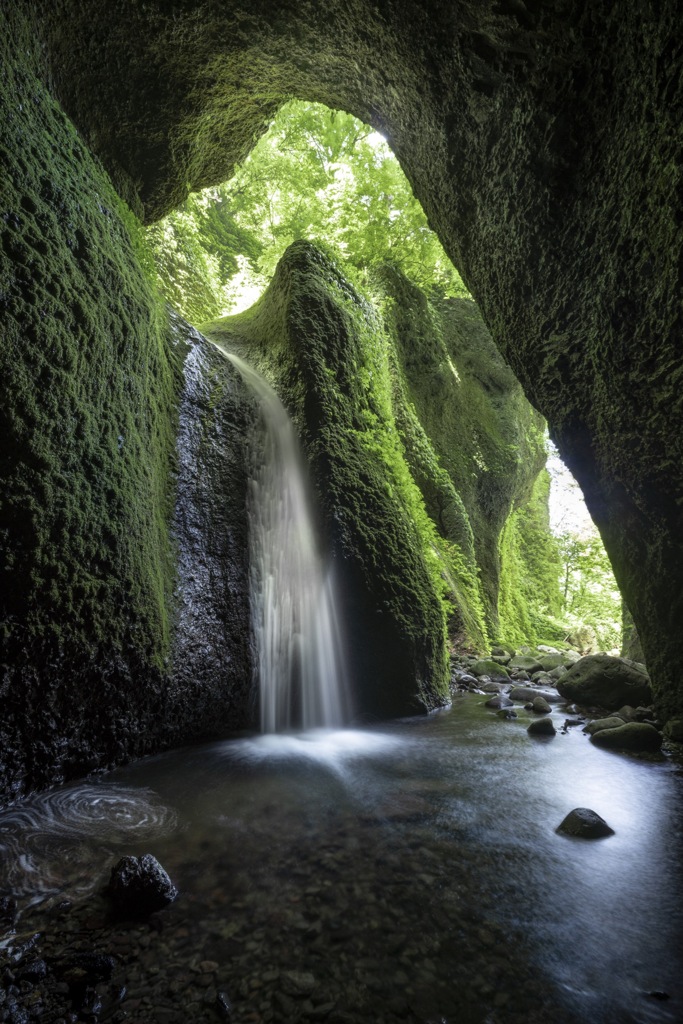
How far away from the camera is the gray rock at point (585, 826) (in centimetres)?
248

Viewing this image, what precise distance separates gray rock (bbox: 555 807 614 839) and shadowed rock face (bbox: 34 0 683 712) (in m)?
1.89

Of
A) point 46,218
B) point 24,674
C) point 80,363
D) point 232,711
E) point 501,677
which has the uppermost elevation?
point 46,218

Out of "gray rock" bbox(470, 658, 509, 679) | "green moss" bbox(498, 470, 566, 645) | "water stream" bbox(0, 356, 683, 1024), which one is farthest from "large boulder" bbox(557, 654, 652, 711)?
"green moss" bbox(498, 470, 566, 645)

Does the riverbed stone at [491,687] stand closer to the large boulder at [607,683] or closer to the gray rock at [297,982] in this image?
the large boulder at [607,683]

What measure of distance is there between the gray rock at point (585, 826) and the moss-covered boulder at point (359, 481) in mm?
2378

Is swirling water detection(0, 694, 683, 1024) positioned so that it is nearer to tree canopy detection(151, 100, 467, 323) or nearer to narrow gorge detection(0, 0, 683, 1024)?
narrow gorge detection(0, 0, 683, 1024)

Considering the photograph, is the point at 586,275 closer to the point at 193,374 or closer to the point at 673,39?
the point at 673,39

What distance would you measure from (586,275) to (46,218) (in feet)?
12.5

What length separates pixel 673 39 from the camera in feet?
7.63

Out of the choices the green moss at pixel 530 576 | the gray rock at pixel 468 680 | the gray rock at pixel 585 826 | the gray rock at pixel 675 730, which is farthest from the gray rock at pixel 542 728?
the green moss at pixel 530 576

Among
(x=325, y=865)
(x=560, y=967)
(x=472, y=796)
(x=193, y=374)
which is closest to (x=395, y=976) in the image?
(x=560, y=967)

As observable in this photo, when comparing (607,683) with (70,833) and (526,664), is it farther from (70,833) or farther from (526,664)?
(70,833)

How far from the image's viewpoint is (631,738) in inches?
152

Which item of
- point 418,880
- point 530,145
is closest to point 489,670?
point 418,880
